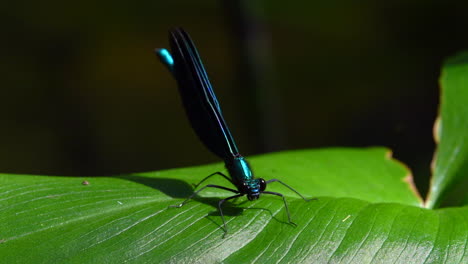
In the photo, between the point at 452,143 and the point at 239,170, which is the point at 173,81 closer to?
the point at 452,143

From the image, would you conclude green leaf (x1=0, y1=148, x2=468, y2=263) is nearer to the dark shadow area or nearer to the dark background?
the dark shadow area

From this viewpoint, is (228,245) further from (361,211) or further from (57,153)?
(57,153)

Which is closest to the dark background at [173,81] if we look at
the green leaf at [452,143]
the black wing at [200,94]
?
the green leaf at [452,143]

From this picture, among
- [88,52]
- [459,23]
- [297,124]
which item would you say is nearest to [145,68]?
[88,52]

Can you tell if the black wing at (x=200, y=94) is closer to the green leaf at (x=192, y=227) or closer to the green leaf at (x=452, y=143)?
the green leaf at (x=192, y=227)

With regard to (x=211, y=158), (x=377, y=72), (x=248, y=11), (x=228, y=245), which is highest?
(x=248, y=11)

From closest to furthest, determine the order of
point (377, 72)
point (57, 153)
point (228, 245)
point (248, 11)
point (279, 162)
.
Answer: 1. point (228, 245)
2. point (279, 162)
3. point (248, 11)
4. point (57, 153)
5. point (377, 72)

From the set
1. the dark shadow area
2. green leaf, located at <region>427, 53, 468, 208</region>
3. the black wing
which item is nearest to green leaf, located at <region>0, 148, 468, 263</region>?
the dark shadow area
